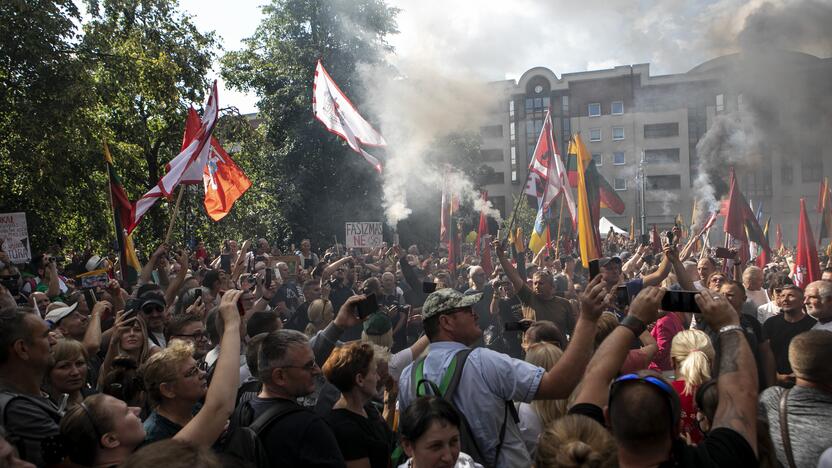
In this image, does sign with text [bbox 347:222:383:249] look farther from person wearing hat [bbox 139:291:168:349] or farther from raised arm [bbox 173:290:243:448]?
raised arm [bbox 173:290:243:448]

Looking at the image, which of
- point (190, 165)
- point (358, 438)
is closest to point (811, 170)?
point (190, 165)

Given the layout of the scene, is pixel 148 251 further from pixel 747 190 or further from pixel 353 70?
pixel 747 190

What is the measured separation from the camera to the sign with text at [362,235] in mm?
17109

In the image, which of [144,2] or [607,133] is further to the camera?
[607,133]

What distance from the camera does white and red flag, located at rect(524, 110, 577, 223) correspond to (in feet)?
46.4

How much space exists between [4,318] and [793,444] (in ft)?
12.0

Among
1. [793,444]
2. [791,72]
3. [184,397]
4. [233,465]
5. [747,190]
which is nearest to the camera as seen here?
[233,465]

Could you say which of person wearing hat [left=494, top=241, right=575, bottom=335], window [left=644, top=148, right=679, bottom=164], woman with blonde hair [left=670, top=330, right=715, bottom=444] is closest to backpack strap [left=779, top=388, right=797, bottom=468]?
woman with blonde hair [left=670, top=330, right=715, bottom=444]

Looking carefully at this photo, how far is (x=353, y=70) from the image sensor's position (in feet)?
102

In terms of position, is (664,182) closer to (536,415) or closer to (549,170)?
(549,170)

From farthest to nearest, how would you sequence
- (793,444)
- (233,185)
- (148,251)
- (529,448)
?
(148,251) → (233,185) → (529,448) → (793,444)

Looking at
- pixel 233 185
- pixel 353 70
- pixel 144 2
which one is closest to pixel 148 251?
pixel 144 2

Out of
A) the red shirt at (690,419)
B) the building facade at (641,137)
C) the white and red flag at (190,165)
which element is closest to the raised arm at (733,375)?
the red shirt at (690,419)

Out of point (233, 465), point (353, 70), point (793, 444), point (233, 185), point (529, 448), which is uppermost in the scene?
point (353, 70)
